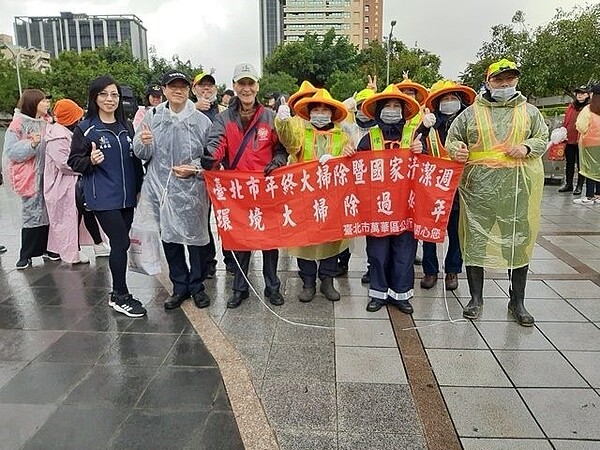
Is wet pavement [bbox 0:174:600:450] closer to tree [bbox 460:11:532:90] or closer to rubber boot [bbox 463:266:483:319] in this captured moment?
rubber boot [bbox 463:266:483:319]

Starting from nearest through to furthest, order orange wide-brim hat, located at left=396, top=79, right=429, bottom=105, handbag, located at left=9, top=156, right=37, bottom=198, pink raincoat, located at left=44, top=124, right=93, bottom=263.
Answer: orange wide-brim hat, located at left=396, top=79, right=429, bottom=105 < pink raincoat, located at left=44, top=124, right=93, bottom=263 < handbag, located at left=9, top=156, right=37, bottom=198

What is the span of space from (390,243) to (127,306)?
2153 mm

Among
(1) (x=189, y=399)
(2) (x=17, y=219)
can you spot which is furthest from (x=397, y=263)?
(2) (x=17, y=219)

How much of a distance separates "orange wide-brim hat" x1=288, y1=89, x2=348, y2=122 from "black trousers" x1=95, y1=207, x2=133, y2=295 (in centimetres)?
155

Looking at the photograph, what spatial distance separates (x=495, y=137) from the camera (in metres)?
3.56

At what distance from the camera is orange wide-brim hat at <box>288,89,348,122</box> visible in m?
3.81

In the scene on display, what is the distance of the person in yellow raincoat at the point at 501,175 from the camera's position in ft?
11.5

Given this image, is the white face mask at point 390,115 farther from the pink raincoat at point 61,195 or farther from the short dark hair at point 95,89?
the pink raincoat at point 61,195

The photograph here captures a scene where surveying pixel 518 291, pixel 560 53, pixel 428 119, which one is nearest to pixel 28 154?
pixel 428 119

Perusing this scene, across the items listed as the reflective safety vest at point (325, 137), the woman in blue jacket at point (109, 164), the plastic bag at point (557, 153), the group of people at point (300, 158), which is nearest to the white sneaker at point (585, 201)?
the plastic bag at point (557, 153)

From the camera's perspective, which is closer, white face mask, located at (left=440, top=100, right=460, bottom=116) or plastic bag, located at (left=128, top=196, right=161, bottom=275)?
plastic bag, located at (left=128, top=196, right=161, bottom=275)

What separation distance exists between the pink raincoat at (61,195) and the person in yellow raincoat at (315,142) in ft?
7.98

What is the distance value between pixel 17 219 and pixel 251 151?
3257mm

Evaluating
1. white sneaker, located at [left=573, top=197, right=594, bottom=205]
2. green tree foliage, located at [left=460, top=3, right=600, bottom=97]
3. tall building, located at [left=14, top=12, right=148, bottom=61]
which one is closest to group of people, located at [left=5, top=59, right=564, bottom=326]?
white sneaker, located at [left=573, top=197, right=594, bottom=205]
